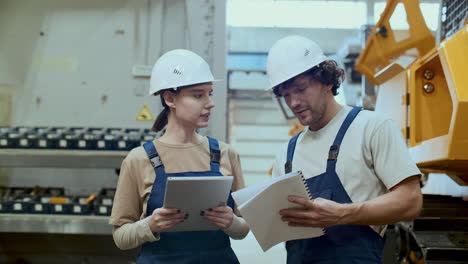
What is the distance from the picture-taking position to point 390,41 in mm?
4508

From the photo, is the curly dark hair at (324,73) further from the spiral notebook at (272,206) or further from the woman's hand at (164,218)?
the woman's hand at (164,218)

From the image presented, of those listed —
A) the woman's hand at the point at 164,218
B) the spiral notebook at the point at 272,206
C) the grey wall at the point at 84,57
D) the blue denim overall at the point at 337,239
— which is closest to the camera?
the spiral notebook at the point at 272,206

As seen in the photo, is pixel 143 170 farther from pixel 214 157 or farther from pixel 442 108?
pixel 442 108

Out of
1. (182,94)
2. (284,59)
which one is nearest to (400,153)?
(284,59)

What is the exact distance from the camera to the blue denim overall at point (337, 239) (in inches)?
71.3

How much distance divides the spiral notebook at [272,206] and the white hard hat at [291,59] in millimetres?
523

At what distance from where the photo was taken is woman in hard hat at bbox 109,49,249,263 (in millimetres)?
2008

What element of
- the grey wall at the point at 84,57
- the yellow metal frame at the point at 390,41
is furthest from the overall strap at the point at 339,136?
the grey wall at the point at 84,57

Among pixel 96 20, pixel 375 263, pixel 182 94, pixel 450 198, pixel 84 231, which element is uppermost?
pixel 96 20

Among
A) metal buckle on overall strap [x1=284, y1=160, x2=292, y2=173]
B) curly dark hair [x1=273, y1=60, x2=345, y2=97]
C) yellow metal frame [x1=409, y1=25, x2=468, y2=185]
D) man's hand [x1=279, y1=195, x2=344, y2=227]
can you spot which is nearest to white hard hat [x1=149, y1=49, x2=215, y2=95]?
curly dark hair [x1=273, y1=60, x2=345, y2=97]

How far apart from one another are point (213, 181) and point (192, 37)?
9.18 ft

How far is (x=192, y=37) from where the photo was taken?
439 cm

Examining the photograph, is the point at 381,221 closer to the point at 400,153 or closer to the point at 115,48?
the point at 400,153

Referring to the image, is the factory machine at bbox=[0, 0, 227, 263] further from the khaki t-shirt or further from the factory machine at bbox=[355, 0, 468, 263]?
the khaki t-shirt
